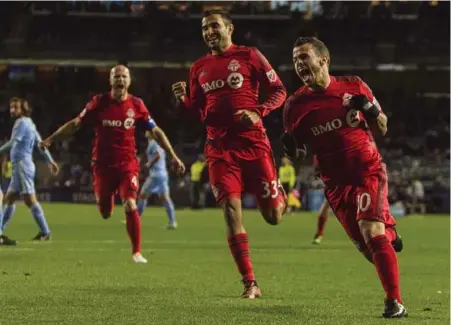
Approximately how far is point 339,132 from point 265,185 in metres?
1.79

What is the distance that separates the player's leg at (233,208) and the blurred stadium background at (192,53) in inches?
1417

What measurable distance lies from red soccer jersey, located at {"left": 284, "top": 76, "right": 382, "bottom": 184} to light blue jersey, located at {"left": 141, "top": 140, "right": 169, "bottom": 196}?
54.5 ft

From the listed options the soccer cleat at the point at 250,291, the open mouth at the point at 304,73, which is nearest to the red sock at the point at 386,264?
the open mouth at the point at 304,73

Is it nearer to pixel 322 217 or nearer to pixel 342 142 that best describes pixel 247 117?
pixel 342 142

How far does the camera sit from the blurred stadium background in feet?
156

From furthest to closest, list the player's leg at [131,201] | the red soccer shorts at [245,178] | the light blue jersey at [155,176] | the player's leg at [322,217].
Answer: the light blue jersey at [155,176] < the player's leg at [322,217] < the player's leg at [131,201] < the red soccer shorts at [245,178]

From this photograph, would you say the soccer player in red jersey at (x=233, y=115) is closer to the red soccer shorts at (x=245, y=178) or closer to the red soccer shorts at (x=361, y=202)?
the red soccer shorts at (x=245, y=178)

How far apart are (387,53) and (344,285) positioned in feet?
126

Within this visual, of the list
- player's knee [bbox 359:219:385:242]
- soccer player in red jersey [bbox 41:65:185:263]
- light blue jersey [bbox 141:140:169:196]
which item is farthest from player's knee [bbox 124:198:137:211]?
light blue jersey [bbox 141:140:169:196]

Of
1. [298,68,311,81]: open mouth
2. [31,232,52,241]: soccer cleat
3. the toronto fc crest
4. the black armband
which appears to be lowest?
[31,232,52,241]: soccer cleat

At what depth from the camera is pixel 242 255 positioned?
379 inches

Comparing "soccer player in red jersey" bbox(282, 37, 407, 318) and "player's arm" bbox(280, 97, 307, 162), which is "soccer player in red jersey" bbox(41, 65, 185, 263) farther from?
"soccer player in red jersey" bbox(282, 37, 407, 318)

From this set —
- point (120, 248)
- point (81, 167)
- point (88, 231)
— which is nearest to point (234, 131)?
point (120, 248)

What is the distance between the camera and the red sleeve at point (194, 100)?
10.1 m
